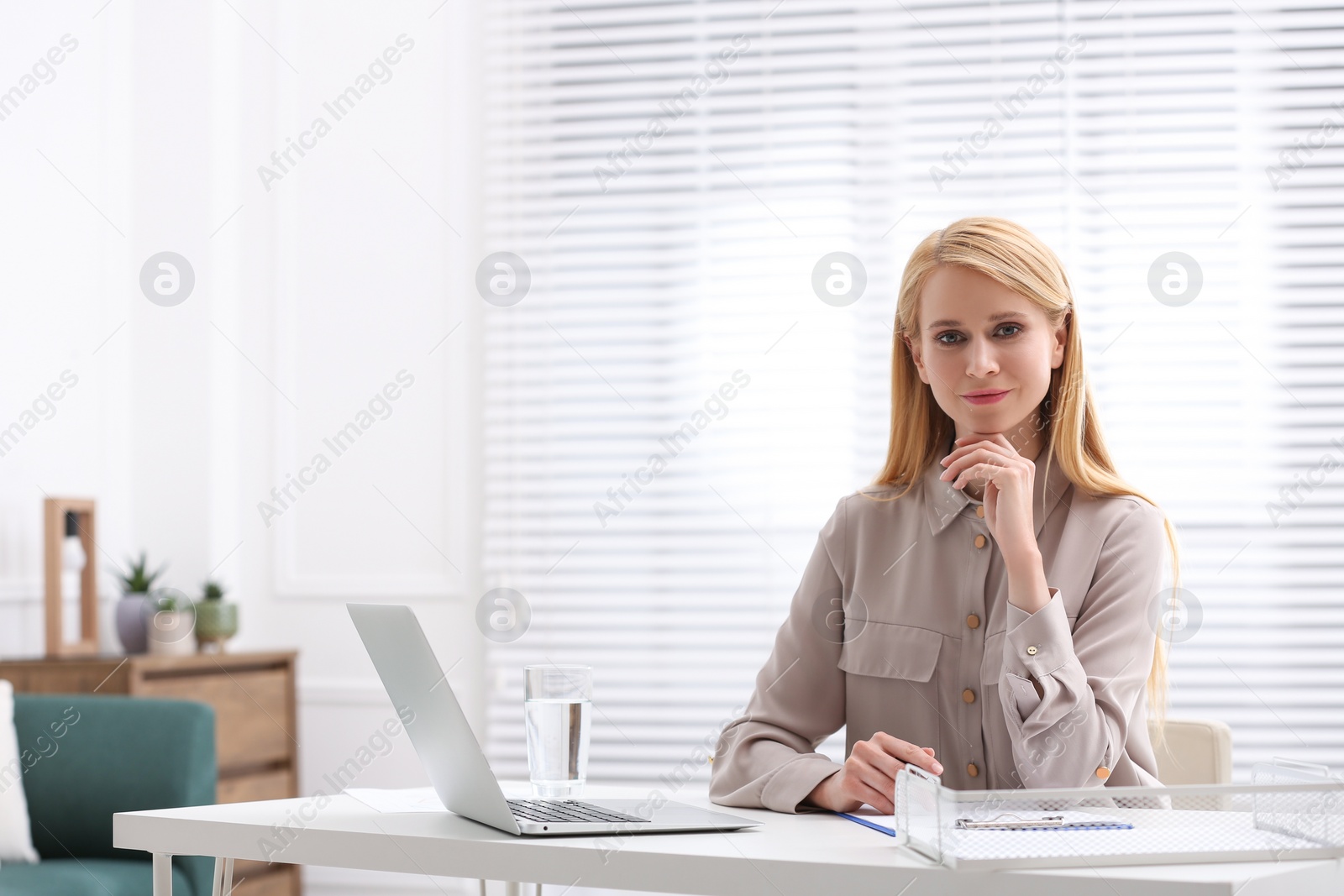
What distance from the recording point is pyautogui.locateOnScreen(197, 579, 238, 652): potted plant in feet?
11.7

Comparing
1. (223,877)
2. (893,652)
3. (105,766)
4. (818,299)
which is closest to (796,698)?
(893,652)

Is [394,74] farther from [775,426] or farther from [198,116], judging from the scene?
[775,426]

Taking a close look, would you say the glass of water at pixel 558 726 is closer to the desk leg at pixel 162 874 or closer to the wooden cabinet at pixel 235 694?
the desk leg at pixel 162 874

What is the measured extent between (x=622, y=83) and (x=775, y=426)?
113 cm

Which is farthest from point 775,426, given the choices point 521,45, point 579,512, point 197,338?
point 197,338

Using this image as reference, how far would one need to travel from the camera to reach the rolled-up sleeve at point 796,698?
150 cm

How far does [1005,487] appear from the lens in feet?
4.84

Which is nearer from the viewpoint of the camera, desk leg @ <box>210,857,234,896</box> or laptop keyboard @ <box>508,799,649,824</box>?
laptop keyboard @ <box>508,799,649,824</box>

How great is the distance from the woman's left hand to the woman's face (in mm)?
61

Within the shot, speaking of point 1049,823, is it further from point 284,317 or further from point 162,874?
point 284,317

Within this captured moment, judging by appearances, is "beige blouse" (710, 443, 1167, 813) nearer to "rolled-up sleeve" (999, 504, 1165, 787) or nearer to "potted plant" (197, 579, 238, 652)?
"rolled-up sleeve" (999, 504, 1165, 787)

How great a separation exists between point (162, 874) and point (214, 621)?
2.31 metres

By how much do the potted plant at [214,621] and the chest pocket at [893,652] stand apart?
2438 mm

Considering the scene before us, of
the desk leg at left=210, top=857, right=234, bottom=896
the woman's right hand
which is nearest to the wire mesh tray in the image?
the woman's right hand
